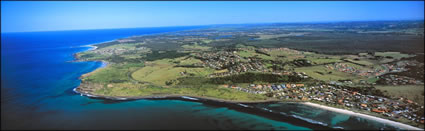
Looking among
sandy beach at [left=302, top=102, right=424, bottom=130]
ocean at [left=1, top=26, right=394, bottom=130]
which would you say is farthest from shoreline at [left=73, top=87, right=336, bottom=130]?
sandy beach at [left=302, top=102, right=424, bottom=130]

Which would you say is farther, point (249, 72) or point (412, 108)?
point (249, 72)

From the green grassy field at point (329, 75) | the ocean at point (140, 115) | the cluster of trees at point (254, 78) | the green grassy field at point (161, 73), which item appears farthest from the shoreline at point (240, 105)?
the green grassy field at point (329, 75)

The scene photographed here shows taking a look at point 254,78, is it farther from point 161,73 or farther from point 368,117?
point 161,73

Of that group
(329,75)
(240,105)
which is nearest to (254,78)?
(240,105)

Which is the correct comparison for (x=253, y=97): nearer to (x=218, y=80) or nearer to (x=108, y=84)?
(x=218, y=80)

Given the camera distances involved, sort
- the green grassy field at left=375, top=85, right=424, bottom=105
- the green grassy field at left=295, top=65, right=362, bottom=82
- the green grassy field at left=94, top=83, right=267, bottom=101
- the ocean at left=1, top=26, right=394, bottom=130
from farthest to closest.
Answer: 1. the green grassy field at left=295, top=65, right=362, bottom=82
2. the green grassy field at left=94, top=83, right=267, bottom=101
3. the green grassy field at left=375, top=85, right=424, bottom=105
4. the ocean at left=1, top=26, right=394, bottom=130

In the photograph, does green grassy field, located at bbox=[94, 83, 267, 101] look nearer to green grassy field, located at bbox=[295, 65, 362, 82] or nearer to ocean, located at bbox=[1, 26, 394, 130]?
ocean, located at bbox=[1, 26, 394, 130]

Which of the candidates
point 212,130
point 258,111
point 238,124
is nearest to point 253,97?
point 258,111

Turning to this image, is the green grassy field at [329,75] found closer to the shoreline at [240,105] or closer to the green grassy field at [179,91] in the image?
the shoreline at [240,105]
